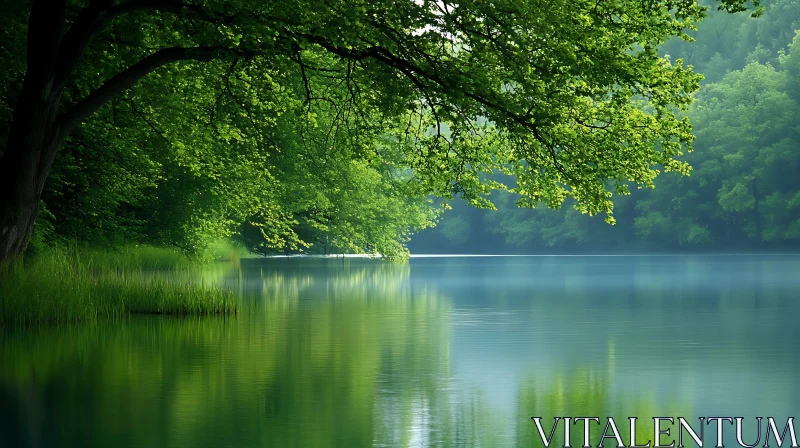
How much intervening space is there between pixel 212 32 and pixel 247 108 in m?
4.53

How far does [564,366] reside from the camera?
14.2 meters

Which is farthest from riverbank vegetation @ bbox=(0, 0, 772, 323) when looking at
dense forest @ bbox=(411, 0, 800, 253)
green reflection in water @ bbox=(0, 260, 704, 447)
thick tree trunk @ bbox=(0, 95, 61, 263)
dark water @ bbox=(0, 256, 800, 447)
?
dense forest @ bbox=(411, 0, 800, 253)

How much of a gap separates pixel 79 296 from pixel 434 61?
7120 mm

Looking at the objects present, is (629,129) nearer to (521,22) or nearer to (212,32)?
(521,22)

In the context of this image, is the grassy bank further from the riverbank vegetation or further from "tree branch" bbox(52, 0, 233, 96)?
"tree branch" bbox(52, 0, 233, 96)

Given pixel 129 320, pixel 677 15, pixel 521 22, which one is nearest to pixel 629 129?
pixel 677 15

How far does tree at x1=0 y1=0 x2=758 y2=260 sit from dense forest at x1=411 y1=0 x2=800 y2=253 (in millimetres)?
50620

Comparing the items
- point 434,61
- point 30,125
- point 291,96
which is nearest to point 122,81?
point 30,125

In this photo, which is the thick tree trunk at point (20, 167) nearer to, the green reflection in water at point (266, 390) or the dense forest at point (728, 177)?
the green reflection in water at point (266, 390)

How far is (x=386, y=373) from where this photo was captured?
13242 millimetres

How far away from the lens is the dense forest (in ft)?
262

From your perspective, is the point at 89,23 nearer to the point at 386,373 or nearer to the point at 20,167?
the point at 20,167

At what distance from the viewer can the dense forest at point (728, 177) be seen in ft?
262

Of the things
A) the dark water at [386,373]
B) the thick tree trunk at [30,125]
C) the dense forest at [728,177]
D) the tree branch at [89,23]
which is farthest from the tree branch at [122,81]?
the dense forest at [728,177]
